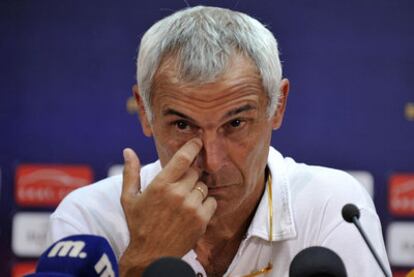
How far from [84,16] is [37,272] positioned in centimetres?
335

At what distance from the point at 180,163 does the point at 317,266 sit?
75cm

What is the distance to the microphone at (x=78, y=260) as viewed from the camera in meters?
1.59

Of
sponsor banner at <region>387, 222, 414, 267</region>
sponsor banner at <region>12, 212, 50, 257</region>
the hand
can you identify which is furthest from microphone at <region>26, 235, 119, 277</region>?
sponsor banner at <region>12, 212, 50, 257</region>

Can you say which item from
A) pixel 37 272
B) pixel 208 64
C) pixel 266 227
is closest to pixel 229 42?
pixel 208 64

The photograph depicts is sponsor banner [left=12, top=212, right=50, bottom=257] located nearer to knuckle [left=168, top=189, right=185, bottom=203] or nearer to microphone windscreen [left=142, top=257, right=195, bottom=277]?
knuckle [left=168, top=189, right=185, bottom=203]

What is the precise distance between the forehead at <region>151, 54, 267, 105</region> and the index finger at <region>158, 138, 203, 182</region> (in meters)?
0.14

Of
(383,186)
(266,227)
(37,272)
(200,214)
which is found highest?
(37,272)

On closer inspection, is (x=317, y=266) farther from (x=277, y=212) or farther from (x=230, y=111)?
(x=277, y=212)

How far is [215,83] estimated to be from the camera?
7.53 ft

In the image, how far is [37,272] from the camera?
1.57m

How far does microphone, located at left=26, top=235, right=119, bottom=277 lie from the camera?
1589 millimetres

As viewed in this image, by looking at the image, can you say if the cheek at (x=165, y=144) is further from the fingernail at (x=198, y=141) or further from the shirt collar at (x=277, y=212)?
the shirt collar at (x=277, y=212)

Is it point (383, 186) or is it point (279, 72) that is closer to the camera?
point (279, 72)

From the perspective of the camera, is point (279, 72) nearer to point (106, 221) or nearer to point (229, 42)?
point (229, 42)
